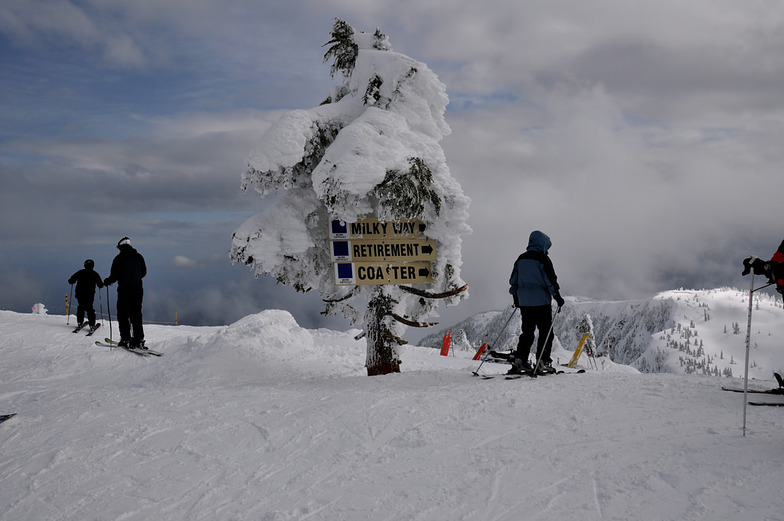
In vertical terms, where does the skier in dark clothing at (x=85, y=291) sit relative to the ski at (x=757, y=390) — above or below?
above

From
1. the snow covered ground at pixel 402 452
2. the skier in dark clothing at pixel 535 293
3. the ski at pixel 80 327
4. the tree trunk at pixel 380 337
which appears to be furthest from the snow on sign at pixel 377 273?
the ski at pixel 80 327

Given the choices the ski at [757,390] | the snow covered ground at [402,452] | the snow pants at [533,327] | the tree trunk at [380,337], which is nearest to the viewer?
the snow covered ground at [402,452]

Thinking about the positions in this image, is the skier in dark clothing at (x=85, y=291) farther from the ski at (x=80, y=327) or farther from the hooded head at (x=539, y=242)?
the hooded head at (x=539, y=242)

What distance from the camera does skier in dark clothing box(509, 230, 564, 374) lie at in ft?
32.7

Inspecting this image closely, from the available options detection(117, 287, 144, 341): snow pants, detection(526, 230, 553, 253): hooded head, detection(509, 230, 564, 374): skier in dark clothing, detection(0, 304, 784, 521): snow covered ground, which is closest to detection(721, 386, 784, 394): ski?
detection(0, 304, 784, 521): snow covered ground

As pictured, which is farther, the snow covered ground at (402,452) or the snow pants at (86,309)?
the snow pants at (86,309)

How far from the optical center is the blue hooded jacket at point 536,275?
9961mm

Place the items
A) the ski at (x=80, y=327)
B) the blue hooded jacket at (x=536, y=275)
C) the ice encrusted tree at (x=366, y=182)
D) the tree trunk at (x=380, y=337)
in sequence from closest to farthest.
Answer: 1. the blue hooded jacket at (x=536, y=275)
2. the ice encrusted tree at (x=366, y=182)
3. the tree trunk at (x=380, y=337)
4. the ski at (x=80, y=327)

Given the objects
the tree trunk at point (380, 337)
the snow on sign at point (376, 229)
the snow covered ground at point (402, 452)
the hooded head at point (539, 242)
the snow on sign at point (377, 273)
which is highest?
the snow on sign at point (376, 229)

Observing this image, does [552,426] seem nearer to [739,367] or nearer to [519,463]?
[519,463]

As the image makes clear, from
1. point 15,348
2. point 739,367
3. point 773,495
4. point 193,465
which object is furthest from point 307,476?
point 739,367

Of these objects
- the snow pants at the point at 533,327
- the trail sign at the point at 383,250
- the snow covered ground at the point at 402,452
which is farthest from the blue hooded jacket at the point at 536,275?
the trail sign at the point at 383,250

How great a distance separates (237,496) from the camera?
214 inches

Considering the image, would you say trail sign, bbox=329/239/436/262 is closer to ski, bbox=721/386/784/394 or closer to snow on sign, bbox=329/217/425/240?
snow on sign, bbox=329/217/425/240
